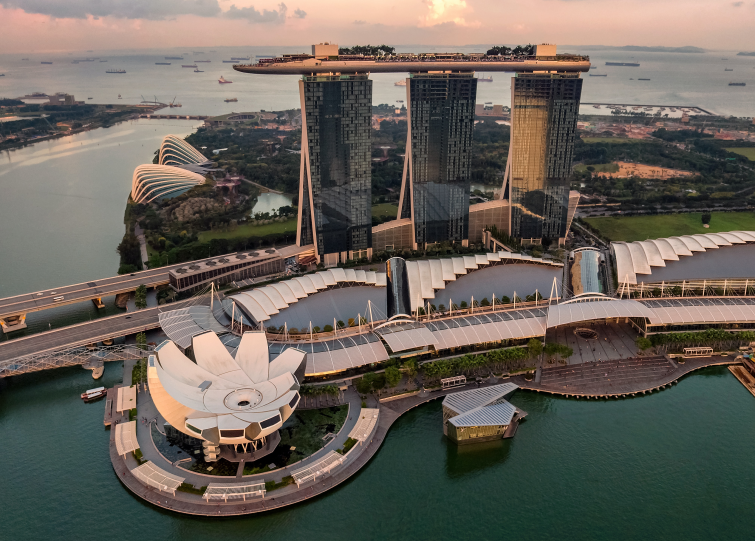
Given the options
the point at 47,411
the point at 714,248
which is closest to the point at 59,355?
the point at 47,411

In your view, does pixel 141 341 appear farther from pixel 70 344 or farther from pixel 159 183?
pixel 159 183

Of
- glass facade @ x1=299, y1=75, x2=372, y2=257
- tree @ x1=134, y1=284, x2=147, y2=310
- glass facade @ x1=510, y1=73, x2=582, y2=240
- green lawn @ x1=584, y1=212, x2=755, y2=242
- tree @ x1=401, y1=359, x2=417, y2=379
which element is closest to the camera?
tree @ x1=401, y1=359, x2=417, y2=379

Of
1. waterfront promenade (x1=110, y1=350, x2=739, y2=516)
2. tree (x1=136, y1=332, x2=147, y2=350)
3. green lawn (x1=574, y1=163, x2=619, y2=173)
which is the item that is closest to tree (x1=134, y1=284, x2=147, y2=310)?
tree (x1=136, y1=332, x2=147, y2=350)

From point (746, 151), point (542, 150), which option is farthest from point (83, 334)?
point (746, 151)

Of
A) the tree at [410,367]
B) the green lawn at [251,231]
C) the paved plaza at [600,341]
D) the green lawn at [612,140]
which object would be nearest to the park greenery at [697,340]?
the paved plaza at [600,341]

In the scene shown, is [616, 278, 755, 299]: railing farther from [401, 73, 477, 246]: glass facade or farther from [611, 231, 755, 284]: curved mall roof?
[401, 73, 477, 246]: glass facade
